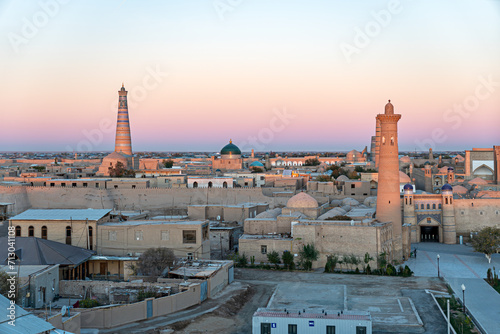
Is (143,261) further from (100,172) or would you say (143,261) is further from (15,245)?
(100,172)

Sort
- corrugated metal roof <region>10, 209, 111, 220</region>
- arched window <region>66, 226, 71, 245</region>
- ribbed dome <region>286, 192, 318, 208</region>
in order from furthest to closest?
ribbed dome <region>286, 192, 318, 208</region>, corrugated metal roof <region>10, 209, 111, 220</region>, arched window <region>66, 226, 71, 245</region>

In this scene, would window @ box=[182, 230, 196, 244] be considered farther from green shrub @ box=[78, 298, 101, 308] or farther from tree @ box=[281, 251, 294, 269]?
green shrub @ box=[78, 298, 101, 308]

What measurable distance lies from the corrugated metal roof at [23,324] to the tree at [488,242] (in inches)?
657

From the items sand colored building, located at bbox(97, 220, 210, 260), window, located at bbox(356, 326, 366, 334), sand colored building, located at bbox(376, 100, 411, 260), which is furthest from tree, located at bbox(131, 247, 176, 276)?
sand colored building, located at bbox(376, 100, 411, 260)

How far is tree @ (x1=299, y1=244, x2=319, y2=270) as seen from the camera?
19883 millimetres

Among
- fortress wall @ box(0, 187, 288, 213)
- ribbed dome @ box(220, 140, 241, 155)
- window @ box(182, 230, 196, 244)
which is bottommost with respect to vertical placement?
window @ box(182, 230, 196, 244)

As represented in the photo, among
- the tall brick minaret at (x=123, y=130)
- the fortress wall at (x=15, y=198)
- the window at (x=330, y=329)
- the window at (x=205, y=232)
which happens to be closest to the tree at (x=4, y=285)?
the window at (x=330, y=329)

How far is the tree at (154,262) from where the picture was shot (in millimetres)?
16578

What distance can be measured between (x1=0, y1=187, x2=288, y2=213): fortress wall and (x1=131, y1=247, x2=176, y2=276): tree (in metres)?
13.0

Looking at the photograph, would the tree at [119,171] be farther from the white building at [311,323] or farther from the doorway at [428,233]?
the white building at [311,323]

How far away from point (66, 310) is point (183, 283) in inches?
145

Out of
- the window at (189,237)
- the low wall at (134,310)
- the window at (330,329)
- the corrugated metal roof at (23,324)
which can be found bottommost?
the window at (330,329)

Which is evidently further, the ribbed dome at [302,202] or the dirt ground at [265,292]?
the ribbed dome at [302,202]

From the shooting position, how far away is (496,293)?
16.8m
